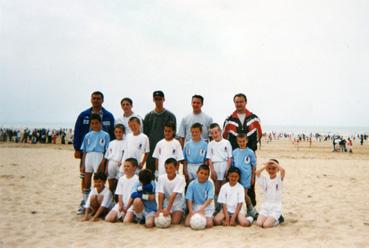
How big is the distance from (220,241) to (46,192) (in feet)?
19.3

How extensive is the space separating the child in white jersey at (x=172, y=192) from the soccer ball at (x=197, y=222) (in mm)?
449

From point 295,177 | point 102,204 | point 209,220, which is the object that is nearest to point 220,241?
point 209,220

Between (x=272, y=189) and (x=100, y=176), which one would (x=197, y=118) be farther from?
(x=100, y=176)

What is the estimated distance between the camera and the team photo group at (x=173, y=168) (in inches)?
230

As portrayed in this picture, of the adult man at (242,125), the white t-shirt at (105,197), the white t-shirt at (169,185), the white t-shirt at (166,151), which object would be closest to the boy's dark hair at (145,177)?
the white t-shirt at (169,185)

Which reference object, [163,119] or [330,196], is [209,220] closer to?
[163,119]

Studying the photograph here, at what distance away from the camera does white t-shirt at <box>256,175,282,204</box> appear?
6000 mm

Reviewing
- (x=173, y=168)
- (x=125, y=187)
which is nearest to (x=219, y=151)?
(x=173, y=168)

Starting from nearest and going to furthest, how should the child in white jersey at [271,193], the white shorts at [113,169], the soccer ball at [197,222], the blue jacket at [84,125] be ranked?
the soccer ball at [197,222], the child in white jersey at [271,193], the white shorts at [113,169], the blue jacket at [84,125]

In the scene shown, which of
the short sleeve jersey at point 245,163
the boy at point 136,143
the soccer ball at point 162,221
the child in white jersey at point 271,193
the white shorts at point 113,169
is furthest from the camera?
the white shorts at point 113,169

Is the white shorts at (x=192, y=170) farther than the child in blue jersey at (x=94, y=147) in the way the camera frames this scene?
No

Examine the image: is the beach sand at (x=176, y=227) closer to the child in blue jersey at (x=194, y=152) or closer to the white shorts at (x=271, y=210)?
the white shorts at (x=271, y=210)

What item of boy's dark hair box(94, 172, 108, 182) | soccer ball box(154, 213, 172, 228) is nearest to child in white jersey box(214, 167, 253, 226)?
soccer ball box(154, 213, 172, 228)

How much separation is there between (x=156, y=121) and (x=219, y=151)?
1382 millimetres
